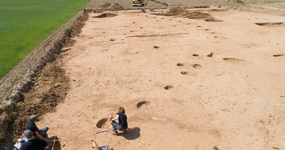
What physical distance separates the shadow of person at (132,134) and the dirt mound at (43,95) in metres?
3.10

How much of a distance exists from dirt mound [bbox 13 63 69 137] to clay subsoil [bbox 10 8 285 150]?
5cm

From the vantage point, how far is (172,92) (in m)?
8.01

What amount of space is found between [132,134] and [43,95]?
13.8 feet

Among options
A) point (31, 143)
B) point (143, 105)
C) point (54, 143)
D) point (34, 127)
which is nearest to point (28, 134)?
point (31, 143)

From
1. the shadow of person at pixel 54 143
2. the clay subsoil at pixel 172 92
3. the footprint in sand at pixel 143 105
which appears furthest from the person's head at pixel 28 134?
the footprint in sand at pixel 143 105

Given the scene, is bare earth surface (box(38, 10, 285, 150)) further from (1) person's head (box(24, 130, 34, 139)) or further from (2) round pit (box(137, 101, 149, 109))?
(1) person's head (box(24, 130, 34, 139))

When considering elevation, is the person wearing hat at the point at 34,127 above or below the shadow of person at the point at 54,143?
above

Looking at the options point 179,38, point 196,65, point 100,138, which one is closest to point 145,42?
point 179,38

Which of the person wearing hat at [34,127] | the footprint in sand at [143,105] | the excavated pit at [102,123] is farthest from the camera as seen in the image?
the footprint in sand at [143,105]

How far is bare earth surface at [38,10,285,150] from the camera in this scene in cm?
570

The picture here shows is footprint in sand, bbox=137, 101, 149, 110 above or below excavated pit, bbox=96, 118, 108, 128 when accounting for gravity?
above

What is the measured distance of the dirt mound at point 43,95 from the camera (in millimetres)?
6416

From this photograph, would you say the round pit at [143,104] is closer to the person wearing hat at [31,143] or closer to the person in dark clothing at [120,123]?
the person in dark clothing at [120,123]

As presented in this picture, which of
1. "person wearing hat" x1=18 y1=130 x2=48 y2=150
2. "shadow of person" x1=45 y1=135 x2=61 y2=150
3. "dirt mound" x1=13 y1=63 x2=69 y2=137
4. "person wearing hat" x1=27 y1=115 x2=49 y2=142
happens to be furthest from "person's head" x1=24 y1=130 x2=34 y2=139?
"dirt mound" x1=13 y1=63 x2=69 y2=137
